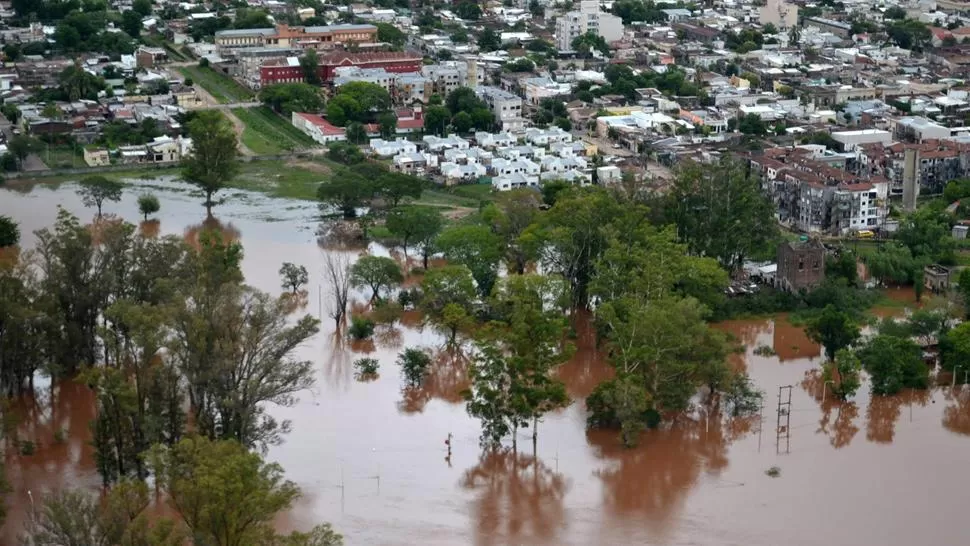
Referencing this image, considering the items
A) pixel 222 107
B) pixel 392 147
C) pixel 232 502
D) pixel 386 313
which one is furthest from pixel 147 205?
pixel 232 502

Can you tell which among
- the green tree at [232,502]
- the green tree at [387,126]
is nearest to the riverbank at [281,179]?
the green tree at [387,126]

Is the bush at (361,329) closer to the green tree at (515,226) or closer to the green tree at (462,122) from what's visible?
the green tree at (515,226)

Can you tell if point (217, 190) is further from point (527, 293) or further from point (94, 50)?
point (94, 50)

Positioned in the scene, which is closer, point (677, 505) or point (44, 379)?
point (677, 505)

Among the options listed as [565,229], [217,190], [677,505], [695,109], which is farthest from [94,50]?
[677,505]

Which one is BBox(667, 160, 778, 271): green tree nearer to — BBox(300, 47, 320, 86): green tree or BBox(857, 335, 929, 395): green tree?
BBox(857, 335, 929, 395): green tree

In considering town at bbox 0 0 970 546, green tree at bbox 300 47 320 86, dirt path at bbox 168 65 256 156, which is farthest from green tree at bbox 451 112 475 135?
green tree at bbox 300 47 320 86

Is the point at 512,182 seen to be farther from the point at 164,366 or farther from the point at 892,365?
the point at 164,366

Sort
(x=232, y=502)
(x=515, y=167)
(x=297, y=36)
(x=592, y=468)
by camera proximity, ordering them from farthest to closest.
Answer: (x=297, y=36), (x=515, y=167), (x=592, y=468), (x=232, y=502)
